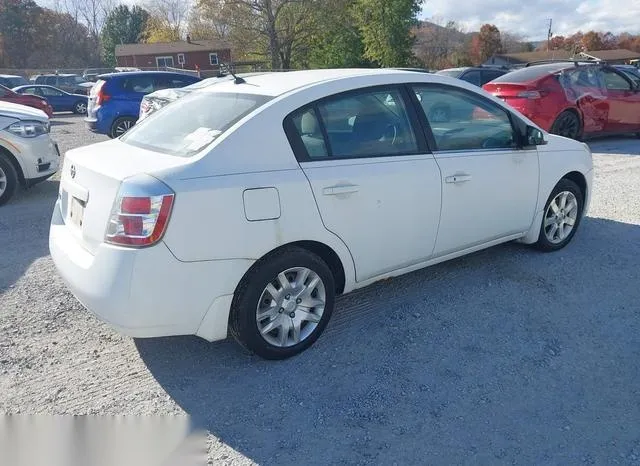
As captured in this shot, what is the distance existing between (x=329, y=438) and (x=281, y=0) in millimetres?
36955

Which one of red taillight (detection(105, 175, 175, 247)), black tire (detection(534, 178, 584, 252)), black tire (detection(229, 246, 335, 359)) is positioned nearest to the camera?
red taillight (detection(105, 175, 175, 247))

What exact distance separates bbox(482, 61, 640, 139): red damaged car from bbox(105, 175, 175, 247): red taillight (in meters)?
8.50

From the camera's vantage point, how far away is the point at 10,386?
3.01 metres

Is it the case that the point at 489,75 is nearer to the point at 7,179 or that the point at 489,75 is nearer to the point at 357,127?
the point at 7,179

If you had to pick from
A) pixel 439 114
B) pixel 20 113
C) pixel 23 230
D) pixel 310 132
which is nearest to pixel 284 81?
pixel 310 132

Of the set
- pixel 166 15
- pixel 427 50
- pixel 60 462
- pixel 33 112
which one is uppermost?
pixel 166 15

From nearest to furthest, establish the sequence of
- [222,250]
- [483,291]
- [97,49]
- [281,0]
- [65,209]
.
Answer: [222,250] → [65,209] → [483,291] → [281,0] → [97,49]

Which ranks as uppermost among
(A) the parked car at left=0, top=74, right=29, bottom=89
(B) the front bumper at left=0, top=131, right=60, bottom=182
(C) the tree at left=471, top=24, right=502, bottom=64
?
(C) the tree at left=471, top=24, right=502, bottom=64

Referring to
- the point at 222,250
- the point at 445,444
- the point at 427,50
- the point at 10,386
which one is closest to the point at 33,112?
the point at 10,386

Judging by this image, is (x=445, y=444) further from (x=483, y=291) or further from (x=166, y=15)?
(x=166, y=15)

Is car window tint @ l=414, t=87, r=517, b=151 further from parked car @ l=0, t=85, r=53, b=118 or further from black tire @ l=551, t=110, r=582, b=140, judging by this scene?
parked car @ l=0, t=85, r=53, b=118

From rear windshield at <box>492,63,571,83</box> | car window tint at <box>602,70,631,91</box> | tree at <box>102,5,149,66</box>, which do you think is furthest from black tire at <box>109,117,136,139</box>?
tree at <box>102,5,149,66</box>

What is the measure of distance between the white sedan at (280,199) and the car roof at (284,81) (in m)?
0.02

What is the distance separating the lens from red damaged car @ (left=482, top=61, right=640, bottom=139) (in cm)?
971
